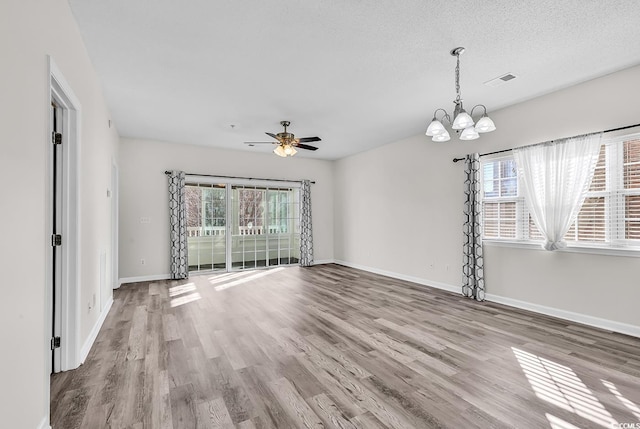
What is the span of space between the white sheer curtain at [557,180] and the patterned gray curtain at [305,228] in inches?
192

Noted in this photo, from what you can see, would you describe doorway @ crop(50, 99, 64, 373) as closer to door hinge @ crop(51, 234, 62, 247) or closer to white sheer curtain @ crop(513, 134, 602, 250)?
door hinge @ crop(51, 234, 62, 247)

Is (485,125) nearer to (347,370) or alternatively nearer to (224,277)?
(347,370)

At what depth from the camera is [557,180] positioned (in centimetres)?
379

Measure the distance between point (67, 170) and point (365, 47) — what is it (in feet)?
9.34

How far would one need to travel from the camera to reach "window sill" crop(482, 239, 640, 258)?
10.7 feet

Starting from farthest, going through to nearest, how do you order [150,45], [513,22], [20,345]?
[150,45] < [513,22] < [20,345]

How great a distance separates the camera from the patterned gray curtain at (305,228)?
25.6 feet

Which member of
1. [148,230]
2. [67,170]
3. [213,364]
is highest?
[67,170]

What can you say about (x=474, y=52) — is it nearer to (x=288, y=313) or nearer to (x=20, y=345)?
(x=288, y=313)

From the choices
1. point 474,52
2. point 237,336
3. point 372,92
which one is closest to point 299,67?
point 372,92

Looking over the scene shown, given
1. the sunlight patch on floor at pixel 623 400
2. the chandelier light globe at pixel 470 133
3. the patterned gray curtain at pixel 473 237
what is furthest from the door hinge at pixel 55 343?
the patterned gray curtain at pixel 473 237

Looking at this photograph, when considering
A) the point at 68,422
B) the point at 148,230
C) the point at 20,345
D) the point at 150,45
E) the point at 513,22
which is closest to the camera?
the point at 20,345

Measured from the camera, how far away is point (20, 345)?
1493 millimetres

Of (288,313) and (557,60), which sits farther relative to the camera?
(288,313)
